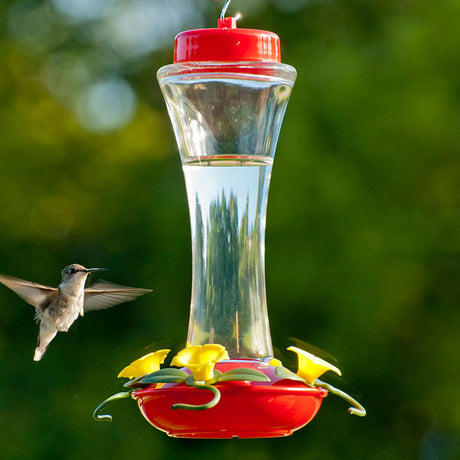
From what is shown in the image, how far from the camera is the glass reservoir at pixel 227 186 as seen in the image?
3020 mm

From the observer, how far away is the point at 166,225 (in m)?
8.07

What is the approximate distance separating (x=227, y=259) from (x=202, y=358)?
445mm

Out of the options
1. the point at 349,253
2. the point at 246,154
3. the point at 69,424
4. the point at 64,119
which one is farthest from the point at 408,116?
the point at 246,154

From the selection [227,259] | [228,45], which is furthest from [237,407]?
[228,45]

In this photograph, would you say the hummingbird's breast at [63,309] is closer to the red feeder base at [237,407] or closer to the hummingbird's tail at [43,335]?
the hummingbird's tail at [43,335]

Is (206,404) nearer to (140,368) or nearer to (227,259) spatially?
(140,368)

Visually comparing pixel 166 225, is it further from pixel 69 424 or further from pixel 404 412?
pixel 404 412

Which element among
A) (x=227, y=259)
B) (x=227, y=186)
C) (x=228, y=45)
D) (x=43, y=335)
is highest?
(x=228, y=45)

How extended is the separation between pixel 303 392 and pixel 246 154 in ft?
2.58

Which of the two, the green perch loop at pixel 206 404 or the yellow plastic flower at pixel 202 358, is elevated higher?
the yellow plastic flower at pixel 202 358

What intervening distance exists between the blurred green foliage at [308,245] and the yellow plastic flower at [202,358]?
4.92m

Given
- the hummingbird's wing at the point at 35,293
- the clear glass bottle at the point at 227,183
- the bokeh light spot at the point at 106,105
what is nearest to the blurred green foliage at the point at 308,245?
the bokeh light spot at the point at 106,105

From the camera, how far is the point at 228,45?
2881mm

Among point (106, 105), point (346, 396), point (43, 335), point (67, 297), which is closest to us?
point (346, 396)
